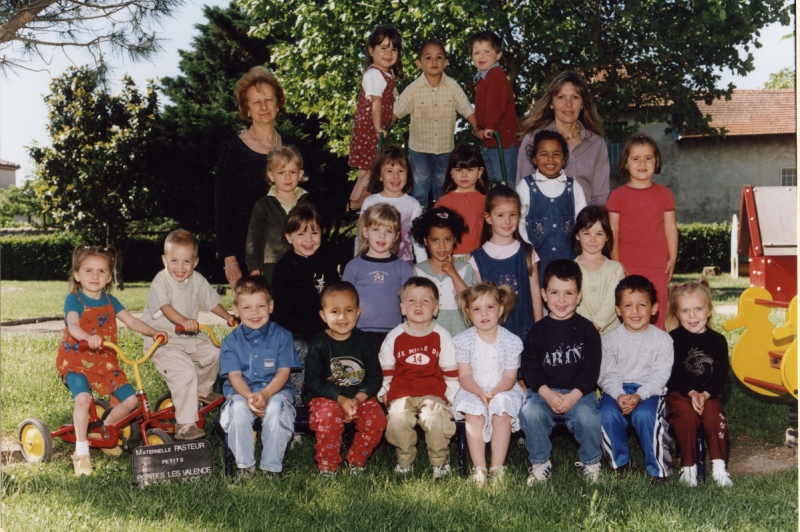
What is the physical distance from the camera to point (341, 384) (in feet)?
15.6

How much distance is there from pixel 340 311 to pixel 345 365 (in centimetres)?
33

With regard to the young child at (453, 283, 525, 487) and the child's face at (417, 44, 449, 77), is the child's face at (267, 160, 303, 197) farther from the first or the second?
the child's face at (417, 44, 449, 77)

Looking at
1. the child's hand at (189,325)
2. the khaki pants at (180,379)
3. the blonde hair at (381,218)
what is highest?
the blonde hair at (381,218)

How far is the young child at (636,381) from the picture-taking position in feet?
14.7

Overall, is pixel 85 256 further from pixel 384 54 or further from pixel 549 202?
pixel 549 202

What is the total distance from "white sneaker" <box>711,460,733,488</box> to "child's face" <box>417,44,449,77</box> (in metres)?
3.74

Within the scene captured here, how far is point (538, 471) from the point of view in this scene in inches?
179

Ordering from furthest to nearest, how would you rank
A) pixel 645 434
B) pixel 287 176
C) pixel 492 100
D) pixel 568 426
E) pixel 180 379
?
1. pixel 492 100
2. pixel 287 176
3. pixel 180 379
4. pixel 568 426
5. pixel 645 434

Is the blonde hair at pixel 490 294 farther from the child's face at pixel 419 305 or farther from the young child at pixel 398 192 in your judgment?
the young child at pixel 398 192

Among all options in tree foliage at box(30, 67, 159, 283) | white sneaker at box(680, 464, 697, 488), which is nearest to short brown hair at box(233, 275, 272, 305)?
white sneaker at box(680, 464, 697, 488)

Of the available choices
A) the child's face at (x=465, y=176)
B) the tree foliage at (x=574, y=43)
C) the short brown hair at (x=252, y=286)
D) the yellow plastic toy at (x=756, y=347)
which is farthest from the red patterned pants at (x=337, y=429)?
the tree foliage at (x=574, y=43)

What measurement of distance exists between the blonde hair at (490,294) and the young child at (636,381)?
2.06 ft

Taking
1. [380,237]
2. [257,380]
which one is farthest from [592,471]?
[257,380]

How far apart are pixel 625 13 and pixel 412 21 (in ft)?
12.6
